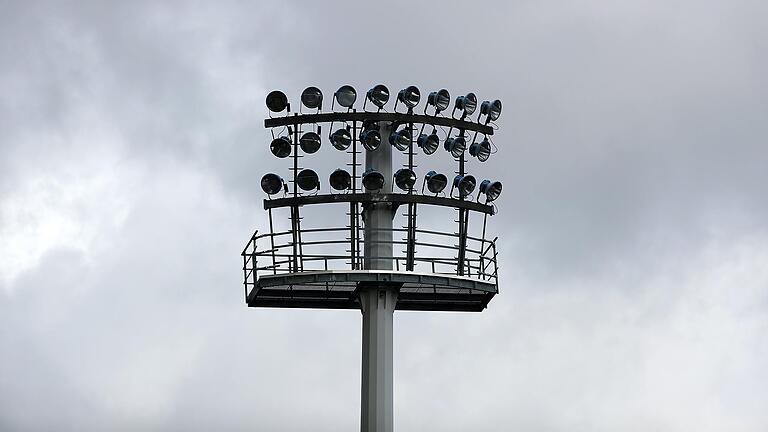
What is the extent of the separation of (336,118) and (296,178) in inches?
115

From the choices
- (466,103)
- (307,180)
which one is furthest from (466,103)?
(307,180)

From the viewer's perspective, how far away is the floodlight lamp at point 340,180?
66688 mm

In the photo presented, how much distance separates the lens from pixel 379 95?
67500 mm

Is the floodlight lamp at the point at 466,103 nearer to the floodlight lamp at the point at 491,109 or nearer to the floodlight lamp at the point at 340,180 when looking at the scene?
the floodlight lamp at the point at 491,109

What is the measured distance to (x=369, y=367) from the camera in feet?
220

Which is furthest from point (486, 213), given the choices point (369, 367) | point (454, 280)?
point (369, 367)

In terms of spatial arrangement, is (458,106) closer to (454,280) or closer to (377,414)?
(454,280)

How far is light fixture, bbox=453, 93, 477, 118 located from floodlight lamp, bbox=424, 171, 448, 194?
324 centimetres

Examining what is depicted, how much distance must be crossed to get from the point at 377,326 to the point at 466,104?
9.92m

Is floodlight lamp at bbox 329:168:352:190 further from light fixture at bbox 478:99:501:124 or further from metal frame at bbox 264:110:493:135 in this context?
light fixture at bbox 478:99:501:124

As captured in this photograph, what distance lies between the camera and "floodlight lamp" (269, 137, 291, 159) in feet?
220

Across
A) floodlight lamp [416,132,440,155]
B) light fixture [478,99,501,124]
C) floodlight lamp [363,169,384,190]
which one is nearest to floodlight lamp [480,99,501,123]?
light fixture [478,99,501,124]

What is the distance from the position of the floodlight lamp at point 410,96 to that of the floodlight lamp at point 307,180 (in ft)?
15.5

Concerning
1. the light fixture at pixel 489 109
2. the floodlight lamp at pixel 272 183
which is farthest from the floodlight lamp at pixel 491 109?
the floodlight lamp at pixel 272 183
